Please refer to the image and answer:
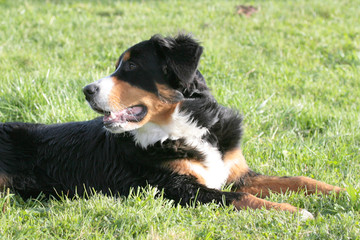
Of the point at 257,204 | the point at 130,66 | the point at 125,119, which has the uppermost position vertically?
the point at 130,66

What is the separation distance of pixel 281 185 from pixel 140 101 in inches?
55.4

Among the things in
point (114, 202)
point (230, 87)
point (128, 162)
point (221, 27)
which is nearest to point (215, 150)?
point (128, 162)

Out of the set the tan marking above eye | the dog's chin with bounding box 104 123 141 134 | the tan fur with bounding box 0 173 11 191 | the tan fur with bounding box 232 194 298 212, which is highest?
the tan marking above eye

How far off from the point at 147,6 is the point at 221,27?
2.07 m

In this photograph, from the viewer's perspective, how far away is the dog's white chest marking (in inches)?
156

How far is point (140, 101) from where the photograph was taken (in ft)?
12.5

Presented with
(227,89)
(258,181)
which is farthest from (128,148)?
(227,89)

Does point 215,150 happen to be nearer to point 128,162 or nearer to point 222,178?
point 222,178

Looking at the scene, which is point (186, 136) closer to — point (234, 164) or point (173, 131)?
point (173, 131)

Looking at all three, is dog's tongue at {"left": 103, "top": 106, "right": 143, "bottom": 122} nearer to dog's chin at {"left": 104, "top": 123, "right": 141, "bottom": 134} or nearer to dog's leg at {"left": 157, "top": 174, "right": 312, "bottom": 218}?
dog's chin at {"left": 104, "top": 123, "right": 141, "bottom": 134}

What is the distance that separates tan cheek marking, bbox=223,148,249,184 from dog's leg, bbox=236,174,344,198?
0.09 m

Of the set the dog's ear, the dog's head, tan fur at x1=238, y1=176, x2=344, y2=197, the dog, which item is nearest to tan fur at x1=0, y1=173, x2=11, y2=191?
the dog

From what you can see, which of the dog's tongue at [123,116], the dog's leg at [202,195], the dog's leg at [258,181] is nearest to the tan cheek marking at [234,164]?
the dog's leg at [258,181]

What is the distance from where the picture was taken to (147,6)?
10477 mm
